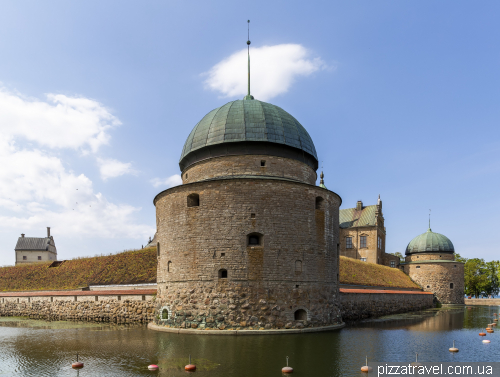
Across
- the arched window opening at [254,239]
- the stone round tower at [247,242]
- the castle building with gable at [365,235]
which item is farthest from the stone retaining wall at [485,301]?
the arched window opening at [254,239]

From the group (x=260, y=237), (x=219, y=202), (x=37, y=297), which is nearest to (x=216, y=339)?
(x=260, y=237)

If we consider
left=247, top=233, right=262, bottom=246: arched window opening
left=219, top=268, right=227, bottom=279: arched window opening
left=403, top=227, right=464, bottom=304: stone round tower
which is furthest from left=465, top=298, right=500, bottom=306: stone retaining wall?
left=219, top=268, right=227, bottom=279: arched window opening

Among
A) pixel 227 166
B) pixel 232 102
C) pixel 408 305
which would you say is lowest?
pixel 408 305

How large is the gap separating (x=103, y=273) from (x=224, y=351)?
2000 cm

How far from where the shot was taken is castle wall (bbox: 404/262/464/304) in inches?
1745

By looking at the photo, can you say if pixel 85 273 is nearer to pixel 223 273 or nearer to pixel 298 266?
pixel 223 273

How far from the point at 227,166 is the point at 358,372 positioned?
1117 cm

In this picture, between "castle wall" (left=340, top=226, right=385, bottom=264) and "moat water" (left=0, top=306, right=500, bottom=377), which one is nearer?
"moat water" (left=0, top=306, right=500, bottom=377)

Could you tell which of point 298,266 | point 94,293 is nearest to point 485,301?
point 298,266

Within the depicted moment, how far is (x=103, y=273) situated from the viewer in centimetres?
2986

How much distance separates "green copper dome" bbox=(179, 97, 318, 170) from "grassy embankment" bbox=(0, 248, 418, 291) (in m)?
10.2

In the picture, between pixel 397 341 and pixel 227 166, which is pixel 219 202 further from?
pixel 397 341

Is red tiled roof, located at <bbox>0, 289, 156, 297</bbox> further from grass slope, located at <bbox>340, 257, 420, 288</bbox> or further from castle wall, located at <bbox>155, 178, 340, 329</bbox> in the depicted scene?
grass slope, located at <bbox>340, 257, 420, 288</bbox>

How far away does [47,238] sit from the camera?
64.2 m
